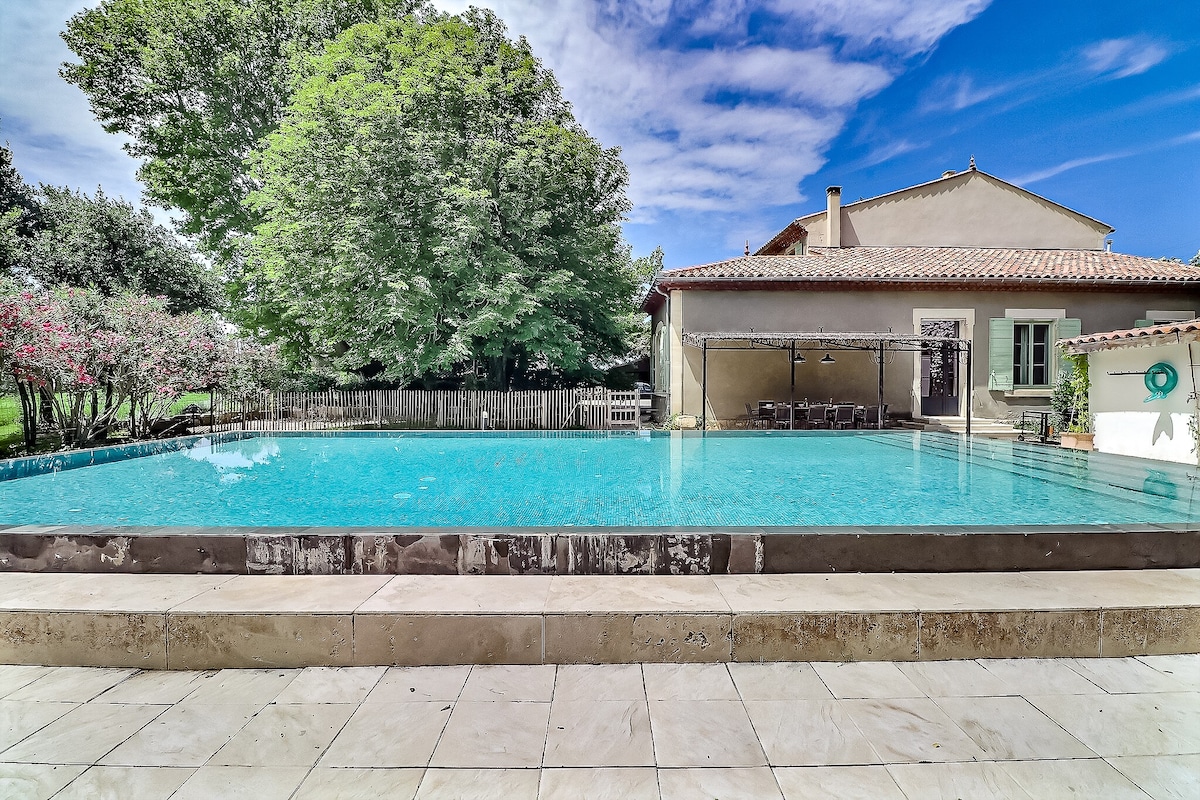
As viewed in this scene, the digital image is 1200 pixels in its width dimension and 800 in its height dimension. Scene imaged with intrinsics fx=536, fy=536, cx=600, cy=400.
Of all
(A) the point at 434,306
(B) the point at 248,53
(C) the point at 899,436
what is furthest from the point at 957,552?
(B) the point at 248,53

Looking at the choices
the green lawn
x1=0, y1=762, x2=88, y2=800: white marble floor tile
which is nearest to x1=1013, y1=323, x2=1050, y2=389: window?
x1=0, y1=762, x2=88, y2=800: white marble floor tile

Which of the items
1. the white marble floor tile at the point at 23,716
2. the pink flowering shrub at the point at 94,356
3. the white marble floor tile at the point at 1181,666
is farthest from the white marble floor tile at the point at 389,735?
the pink flowering shrub at the point at 94,356

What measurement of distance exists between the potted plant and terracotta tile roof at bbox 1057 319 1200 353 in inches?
17.0

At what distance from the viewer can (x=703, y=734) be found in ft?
7.27

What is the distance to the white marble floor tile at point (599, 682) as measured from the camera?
2.52 metres

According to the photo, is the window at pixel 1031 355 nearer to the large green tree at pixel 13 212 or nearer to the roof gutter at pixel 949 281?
the roof gutter at pixel 949 281

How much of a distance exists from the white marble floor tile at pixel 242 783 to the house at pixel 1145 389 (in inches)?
439

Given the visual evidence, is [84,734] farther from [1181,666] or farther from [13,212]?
[13,212]

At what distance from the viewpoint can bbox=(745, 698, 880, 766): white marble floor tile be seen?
206 cm

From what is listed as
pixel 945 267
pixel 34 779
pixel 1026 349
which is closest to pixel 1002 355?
pixel 1026 349

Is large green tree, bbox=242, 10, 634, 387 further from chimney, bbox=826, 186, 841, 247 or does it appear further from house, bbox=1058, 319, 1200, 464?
house, bbox=1058, 319, 1200, 464

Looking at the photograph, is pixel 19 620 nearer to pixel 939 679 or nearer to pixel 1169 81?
pixel 939 679

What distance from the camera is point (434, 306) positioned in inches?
543

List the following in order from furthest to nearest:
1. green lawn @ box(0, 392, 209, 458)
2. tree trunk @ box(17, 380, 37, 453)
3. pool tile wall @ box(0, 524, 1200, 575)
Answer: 1. green lawn @ box(0, 392, 209, 458)
2. tree trunk @ box(17, 380, 37, 453)
3. pool tile wall @ box(0, 524, 1200, 575)
